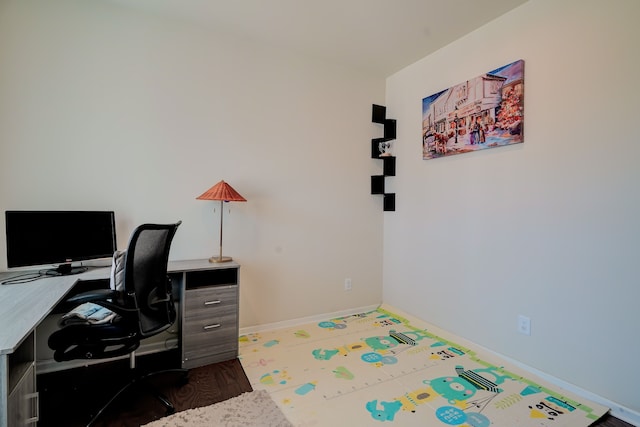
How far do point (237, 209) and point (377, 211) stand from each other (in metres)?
1.66

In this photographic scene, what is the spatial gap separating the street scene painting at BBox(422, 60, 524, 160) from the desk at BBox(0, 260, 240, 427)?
222 cm

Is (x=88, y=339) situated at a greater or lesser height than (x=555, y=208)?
lesser

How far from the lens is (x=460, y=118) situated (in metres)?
2.66

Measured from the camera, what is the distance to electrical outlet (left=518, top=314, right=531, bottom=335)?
221 centimetres

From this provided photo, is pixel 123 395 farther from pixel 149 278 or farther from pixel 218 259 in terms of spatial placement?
pixel 218 259

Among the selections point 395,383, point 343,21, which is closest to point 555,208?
point 395,383

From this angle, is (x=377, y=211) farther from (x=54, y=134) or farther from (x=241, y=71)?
(x=54, y=134)

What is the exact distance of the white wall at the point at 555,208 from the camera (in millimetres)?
1775

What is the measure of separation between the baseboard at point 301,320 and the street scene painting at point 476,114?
184 cm

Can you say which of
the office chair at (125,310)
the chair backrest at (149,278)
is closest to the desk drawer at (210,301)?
the chair backrest at (149,278)

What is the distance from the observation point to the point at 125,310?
1644mm

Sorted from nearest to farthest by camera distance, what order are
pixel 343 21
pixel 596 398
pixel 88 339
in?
1. pixel 88 339
2. pixel 596 398
3. pixel 343 21

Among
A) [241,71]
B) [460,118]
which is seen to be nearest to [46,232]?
[241,71]

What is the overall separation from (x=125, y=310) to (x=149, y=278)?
0.69 ft
